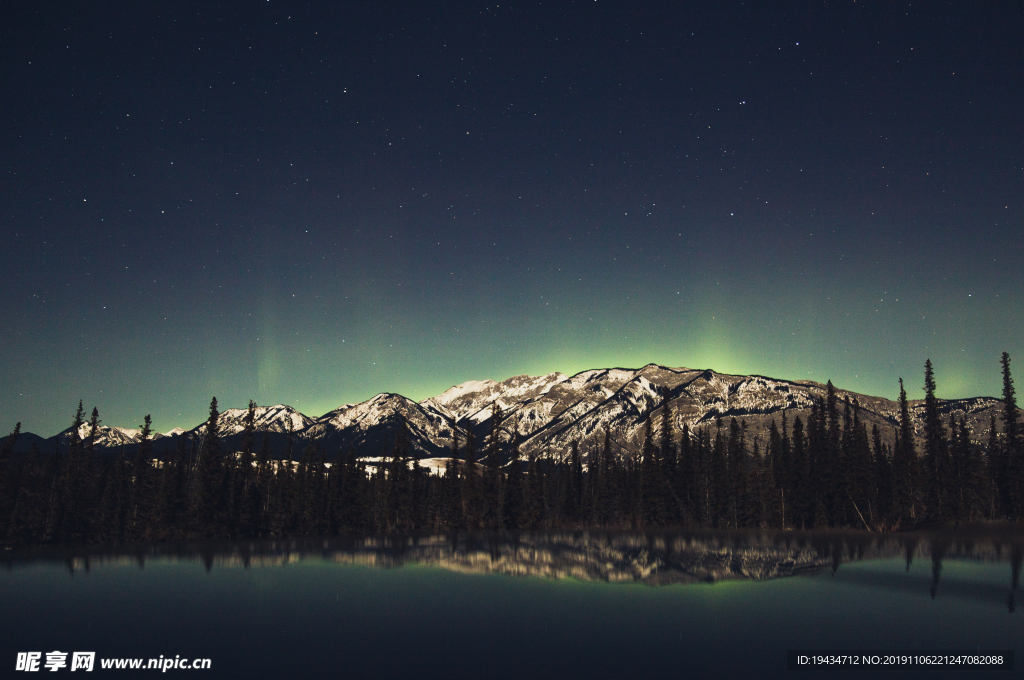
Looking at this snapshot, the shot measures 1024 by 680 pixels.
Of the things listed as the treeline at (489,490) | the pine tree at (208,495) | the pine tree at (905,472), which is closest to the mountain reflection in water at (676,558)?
the treeline at (489,490)

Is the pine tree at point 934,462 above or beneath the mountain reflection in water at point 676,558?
above

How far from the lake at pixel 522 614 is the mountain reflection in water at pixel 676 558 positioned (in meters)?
0.35

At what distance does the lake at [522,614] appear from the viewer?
55.8ft

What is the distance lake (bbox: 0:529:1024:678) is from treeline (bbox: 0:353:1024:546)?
125 feet

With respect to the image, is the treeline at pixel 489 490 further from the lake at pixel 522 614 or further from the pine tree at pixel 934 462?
the lake at pixel 522 614

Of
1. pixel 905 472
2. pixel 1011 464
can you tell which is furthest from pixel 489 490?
pixel 1011 464

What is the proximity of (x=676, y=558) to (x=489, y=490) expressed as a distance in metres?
64.9

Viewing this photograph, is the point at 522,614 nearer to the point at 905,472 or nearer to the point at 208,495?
the point at 208,495

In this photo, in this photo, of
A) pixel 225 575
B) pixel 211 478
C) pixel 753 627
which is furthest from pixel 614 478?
pixel 753 627

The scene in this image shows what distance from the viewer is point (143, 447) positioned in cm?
8806

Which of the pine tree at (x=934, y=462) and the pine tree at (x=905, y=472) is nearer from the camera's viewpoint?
the pine tree at (x=934, y=462)

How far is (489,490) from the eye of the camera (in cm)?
10744

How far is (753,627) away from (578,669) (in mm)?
7911

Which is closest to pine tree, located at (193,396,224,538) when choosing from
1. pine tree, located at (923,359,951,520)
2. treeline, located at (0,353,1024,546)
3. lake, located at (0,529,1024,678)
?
treeline, located at (0,353,1024,546)
